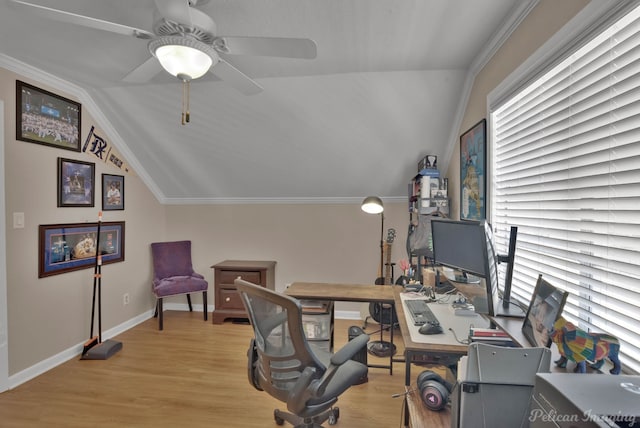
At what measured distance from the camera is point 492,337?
1372 mm

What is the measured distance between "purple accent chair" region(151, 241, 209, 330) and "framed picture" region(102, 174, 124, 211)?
0.69 meters

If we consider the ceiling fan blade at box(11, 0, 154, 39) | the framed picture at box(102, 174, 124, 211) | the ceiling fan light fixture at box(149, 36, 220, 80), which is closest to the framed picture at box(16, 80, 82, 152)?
the framed picture at box(102, 174, 124, 211)

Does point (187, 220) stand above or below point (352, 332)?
above

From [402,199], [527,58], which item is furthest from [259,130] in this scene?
[527,58]

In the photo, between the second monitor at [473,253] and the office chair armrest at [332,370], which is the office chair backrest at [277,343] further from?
the second monitor at [473,253]

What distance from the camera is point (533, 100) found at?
169cm

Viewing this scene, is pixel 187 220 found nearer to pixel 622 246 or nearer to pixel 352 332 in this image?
pixel 352 332

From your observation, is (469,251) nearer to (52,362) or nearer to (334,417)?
(334,417)

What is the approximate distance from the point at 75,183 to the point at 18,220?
0.59m

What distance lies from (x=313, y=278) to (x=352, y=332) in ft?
4.72

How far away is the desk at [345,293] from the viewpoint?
2.47 meters

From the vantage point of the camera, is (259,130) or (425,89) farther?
(259,130)

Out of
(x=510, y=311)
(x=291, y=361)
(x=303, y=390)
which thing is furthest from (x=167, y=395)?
(x=510, y=311)

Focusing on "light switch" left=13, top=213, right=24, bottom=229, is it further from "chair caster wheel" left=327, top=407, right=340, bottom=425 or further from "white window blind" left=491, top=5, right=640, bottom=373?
"white window blind" left=491, top=5, right=640, bottom=373
